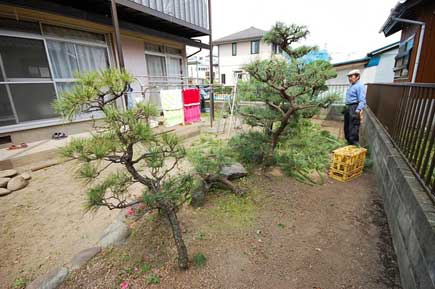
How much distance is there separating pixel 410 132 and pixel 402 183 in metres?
0.66

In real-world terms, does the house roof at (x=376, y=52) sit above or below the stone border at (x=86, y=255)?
above

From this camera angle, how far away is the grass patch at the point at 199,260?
1.70 meters

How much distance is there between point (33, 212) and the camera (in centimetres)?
254

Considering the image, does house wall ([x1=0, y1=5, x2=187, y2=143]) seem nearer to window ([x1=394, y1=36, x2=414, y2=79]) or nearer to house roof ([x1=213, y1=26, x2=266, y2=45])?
window ([x1=394, y1=36, x2=414, y2=79])

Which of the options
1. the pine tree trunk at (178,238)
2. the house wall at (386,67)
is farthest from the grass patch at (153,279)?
the house wall at (386,67)

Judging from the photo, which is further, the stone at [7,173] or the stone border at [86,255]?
the stone at [7,173]

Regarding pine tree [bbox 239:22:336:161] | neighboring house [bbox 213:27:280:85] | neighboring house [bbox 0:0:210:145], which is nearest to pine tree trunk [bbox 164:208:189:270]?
pine tree [bbox 239:22:336:161]

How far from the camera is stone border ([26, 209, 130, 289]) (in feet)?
5.21

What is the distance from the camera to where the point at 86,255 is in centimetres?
183

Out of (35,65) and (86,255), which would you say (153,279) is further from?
(35,65)

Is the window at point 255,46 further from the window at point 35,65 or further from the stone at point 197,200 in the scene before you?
the stone at point 197,200

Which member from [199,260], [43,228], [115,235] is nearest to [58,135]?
[43,228]

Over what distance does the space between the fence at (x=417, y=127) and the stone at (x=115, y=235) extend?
2.53m

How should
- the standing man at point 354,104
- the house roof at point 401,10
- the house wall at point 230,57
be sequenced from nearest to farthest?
the standing man at point 354,104
the house roof at point 401,10
the house wall at point 230,57
